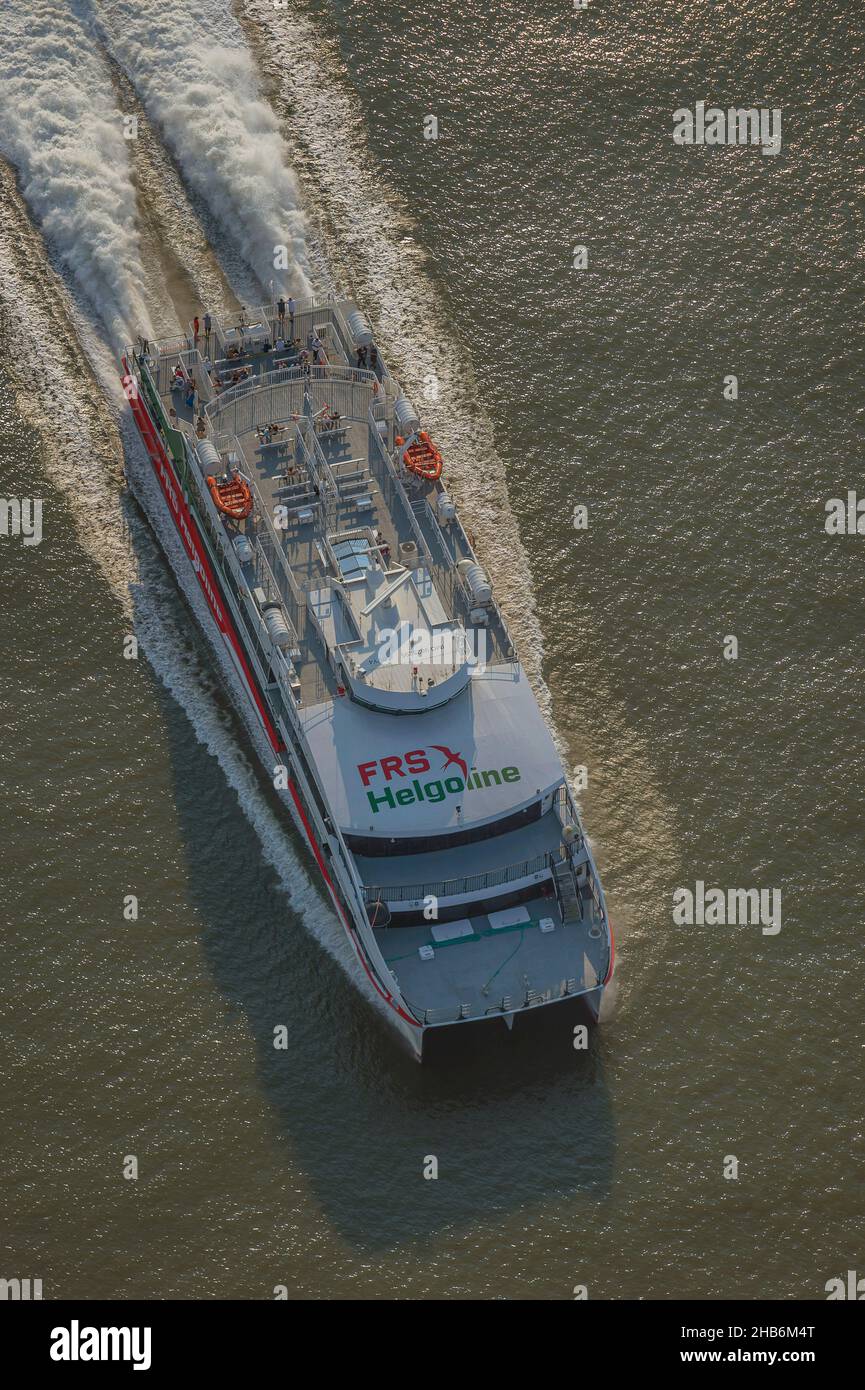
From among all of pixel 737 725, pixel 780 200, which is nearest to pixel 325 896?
pixel 737 725

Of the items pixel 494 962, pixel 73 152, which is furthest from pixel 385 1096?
pixel 73 152

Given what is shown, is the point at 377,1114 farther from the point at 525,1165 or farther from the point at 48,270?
the point at 48,270

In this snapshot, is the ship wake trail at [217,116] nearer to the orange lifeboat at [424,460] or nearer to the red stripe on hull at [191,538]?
the red stripe on hull at [191,538]

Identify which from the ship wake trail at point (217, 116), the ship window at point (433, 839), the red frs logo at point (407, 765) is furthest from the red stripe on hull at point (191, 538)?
the ship wake trail at point (217, 116)

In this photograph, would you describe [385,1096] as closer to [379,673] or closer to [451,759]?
[451,759]
